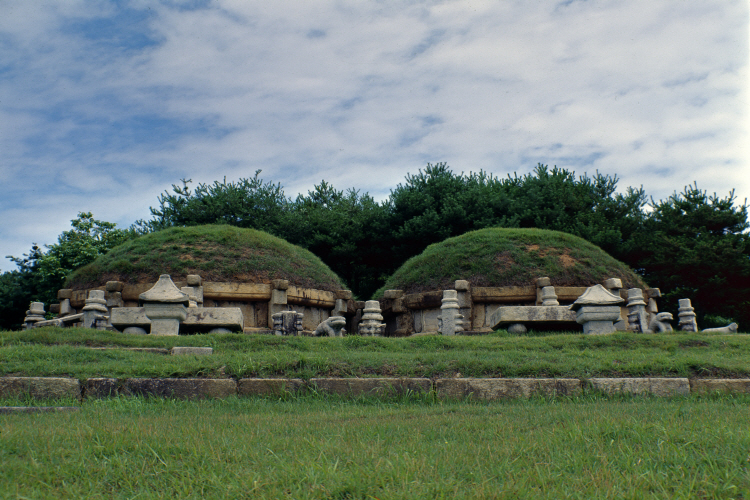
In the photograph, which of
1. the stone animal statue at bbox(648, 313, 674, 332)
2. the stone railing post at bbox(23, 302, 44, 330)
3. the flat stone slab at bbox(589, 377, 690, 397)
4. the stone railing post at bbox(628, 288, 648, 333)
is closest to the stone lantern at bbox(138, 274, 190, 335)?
the flat stone slab at bbox(589, 377, 690, 397)

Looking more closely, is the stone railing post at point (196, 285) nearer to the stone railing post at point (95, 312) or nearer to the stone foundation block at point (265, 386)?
the stone railing post at point (95, 312)

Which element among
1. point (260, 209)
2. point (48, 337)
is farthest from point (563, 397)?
point (260, 209)

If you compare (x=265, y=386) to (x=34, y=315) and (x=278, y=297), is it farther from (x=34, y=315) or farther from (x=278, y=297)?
(x=34, y=315)

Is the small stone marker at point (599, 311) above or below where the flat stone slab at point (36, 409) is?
above

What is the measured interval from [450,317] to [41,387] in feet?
28.9

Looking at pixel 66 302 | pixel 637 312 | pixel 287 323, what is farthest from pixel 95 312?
pixel 637 312

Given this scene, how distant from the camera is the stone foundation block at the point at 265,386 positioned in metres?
5.98

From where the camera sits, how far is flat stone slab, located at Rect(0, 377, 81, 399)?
5691mm

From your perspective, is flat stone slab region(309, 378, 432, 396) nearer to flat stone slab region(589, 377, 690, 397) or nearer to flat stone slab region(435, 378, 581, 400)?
flat stone slab region(435, 378, 581, 400)

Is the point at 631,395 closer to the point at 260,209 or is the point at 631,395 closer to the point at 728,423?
the point at 728,423

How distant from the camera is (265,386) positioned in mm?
6023

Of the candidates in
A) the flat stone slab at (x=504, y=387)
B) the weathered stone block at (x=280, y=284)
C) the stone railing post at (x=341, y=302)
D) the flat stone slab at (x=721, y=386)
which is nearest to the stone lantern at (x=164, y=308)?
the weathered stone block at (x=280, y=284)

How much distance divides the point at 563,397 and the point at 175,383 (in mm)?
4353

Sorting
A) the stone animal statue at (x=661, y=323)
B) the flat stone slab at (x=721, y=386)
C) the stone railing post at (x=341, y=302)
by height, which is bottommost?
the flat stone slab at (x=721, y=386)
